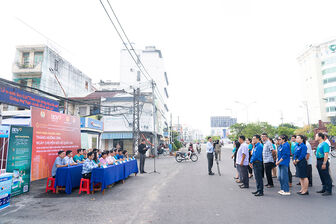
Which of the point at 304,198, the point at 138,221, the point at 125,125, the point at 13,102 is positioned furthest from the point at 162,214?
the point at 125,125

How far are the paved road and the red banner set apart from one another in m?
2.78

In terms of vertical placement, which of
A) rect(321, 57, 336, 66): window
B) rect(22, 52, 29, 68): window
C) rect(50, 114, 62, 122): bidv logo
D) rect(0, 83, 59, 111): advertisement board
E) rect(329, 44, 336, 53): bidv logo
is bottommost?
rect(50, 114, 62, 122): bidv logo

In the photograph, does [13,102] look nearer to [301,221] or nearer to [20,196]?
[20,196]

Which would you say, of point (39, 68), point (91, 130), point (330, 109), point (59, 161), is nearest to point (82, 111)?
point (39, 68)

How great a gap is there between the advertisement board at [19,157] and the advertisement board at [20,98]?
2.23 m

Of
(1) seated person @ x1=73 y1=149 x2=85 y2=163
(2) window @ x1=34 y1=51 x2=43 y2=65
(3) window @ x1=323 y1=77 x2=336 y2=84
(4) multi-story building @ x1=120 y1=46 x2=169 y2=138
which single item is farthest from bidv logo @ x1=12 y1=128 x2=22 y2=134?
(3) window @ x1=323 y1=77 x2=336 y2=84

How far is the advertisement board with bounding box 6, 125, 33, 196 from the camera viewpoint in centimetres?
672

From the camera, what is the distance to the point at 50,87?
25.4 meters

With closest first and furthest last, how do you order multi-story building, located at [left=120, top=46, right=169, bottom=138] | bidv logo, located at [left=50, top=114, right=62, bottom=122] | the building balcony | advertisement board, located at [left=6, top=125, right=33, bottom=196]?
1. advertisement board, located at [left=6, top=125, right=33, bottom=196]
2. bidv logo, located at [left=50, top=114, right=62, bottom=122]
3. the building balcony
4. multi-story building, located at [left=120, top=46, right=169, bottom=138]

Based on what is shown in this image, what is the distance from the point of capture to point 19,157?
704 centimetres

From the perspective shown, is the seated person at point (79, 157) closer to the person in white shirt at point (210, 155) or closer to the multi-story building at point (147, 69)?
the person in white shirt at point (210, 155)

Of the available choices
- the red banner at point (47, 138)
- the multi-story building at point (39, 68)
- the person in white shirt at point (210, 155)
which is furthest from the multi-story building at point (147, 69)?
the person in white shirt at point (210, 155)

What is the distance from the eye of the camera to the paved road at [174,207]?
4.34 metres

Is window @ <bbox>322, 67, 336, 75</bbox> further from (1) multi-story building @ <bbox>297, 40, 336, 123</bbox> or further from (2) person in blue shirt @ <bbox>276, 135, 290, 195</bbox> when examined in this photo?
(2) person in blue shirt @ <bbox>276, 135, 290, 195</bbox>
